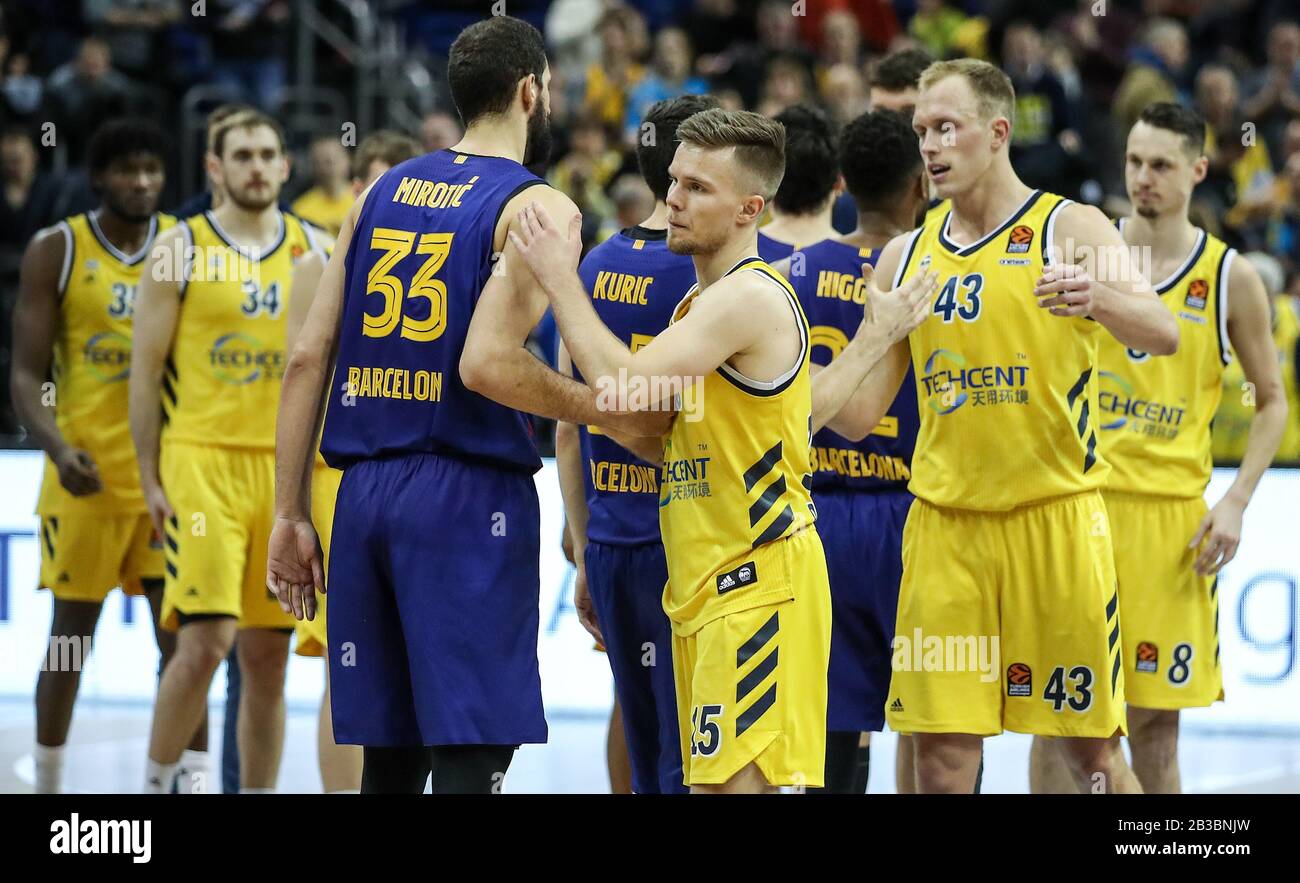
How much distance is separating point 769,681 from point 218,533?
128 inches

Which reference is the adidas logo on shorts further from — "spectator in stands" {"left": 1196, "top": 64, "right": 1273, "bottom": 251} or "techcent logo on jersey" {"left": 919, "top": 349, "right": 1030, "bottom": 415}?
"spectator in stands" {"left": 1196, "top": 64, "right": 1273, "bottom": 251}

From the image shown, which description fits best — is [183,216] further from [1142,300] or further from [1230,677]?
[1230,677]

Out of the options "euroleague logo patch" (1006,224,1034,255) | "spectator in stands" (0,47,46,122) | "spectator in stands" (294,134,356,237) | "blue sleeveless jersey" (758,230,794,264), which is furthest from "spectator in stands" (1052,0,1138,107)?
"euroleague logo patch" (1006,224,1034,255)

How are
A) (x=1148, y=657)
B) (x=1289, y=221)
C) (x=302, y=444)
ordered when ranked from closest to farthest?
(x=302, y=444) < (x=1148, y=657) < (x=1289, y=221)

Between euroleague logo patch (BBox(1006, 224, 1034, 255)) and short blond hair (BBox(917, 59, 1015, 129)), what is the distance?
1.20ft

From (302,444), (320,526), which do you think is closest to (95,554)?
(320,526)

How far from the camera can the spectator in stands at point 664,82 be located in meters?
14.8

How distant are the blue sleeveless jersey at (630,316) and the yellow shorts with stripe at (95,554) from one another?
295cm

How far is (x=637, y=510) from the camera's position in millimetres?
5488

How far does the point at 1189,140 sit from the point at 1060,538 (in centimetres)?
201

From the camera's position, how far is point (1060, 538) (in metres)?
5.41

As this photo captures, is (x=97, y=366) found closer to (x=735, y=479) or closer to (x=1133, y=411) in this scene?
(x=735, y=479)

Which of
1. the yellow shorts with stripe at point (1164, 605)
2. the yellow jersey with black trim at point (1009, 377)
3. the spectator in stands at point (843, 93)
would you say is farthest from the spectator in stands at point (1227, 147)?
the yellow jersey with black trim at point (1009, 377)

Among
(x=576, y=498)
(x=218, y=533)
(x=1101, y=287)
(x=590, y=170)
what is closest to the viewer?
(x=1101, y=287)
